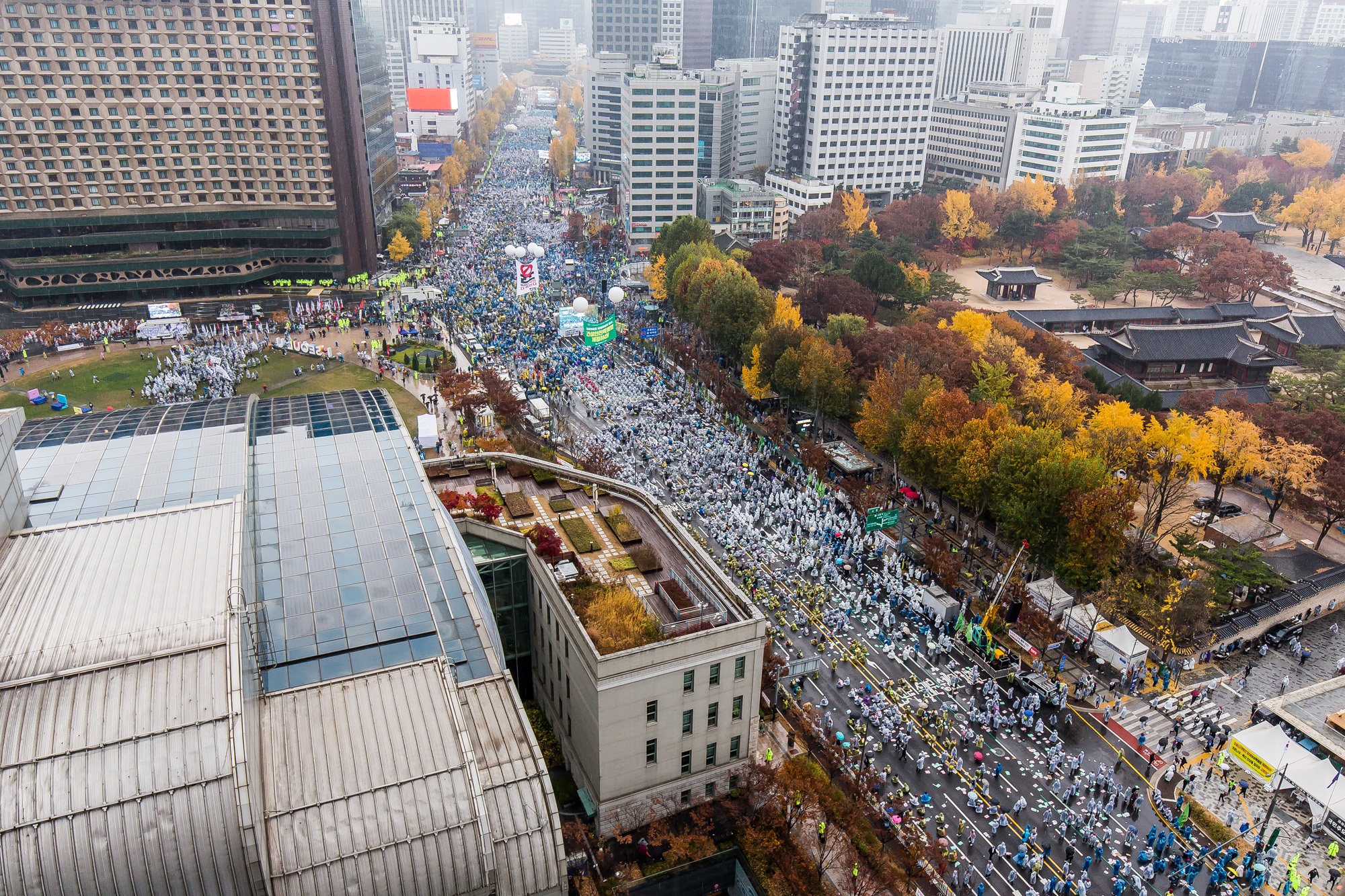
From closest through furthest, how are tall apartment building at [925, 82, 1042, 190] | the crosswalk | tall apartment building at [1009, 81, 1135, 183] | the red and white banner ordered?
1. the crosswalk
2. the red and white banner
3. tall apartment building at [1009, 81, 1135, 183]
4. tall apartment building at [925, 82, 1042, 190]

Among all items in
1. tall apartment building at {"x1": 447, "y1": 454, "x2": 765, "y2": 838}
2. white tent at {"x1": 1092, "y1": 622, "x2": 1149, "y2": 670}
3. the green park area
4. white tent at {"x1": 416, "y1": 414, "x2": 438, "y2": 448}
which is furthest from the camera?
the green park area

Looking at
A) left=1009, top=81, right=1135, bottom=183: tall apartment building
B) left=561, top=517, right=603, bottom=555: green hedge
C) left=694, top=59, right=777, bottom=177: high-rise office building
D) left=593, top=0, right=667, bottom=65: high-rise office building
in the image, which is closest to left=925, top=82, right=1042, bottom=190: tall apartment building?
left=1009, top=81, right=1135, bottom=183: tall apartment building

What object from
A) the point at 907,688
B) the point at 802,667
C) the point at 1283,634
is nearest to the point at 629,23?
the point at 1283,634

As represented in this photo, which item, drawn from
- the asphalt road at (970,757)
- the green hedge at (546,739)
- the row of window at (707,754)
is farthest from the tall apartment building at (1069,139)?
the green hedge at (546,739)

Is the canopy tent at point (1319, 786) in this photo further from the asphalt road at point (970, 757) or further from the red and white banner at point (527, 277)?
the red and white banner at point (527, 277)

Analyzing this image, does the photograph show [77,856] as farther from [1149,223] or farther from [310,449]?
[1149,223]

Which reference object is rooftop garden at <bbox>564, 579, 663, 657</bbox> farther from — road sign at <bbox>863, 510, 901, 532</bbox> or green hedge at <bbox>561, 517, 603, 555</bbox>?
road sign at <bbox>863, 510, 901, 532</bbox>

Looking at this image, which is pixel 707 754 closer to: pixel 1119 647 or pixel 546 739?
pixel 546 739
